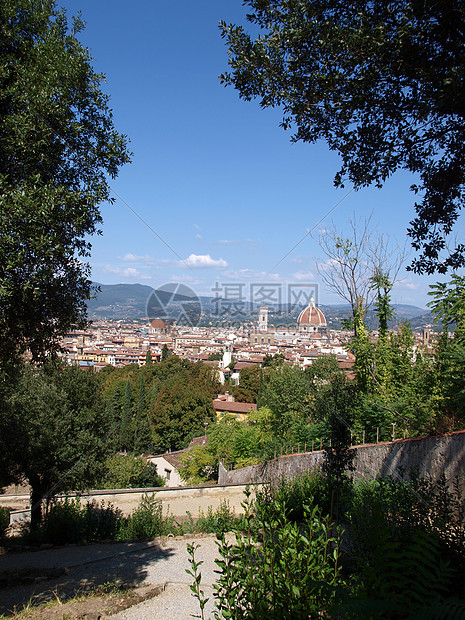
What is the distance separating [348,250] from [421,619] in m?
7.20

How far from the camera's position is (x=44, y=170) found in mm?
3738

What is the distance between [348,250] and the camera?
26.8 ft

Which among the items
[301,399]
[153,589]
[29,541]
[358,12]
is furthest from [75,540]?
[301,399]

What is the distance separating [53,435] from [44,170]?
8684 mm

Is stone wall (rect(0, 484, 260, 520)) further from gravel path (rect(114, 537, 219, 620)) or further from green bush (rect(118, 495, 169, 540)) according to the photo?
gravel path (rect(114, 537, 219, 620))

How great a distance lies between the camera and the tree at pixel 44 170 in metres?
3.35

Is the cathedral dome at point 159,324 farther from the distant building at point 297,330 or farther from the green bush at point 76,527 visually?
the green bush at point 76,527

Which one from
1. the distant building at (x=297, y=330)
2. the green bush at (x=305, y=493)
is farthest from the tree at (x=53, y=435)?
the distant building at (x=297, y=330)

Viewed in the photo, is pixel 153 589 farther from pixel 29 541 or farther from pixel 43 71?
pixel 43 71

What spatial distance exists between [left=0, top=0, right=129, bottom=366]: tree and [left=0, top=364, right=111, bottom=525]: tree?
5.97 meters

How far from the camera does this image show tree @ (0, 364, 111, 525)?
31.9 feet

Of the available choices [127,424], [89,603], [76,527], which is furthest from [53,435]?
[127,424]

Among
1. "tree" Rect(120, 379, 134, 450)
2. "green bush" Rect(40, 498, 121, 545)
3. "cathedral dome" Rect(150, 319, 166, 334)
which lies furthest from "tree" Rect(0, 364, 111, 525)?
"cathedral dome" Rect(150, 319, 166, 334)

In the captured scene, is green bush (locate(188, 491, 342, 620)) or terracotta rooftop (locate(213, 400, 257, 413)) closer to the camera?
green bush (locate(188, 491, 342, 620))
